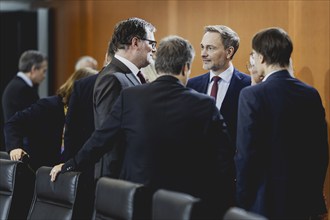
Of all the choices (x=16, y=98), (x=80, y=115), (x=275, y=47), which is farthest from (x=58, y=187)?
A: (x=16, y=98)

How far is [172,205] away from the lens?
266cm

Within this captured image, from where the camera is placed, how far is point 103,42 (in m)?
7.32

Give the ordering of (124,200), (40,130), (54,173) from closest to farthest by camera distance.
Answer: (124,200) < (54,173) < (40,130)

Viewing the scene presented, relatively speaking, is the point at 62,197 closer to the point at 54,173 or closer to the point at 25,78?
the point at 54,173

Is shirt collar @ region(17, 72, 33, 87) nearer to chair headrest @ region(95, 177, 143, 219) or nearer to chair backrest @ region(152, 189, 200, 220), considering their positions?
chair headrest @ region(95, 177, 143, 219)

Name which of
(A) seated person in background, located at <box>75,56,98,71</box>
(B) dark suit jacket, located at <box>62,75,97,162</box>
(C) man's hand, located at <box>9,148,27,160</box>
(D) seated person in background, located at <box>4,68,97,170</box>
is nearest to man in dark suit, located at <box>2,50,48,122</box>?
(A) seated person in background, located at <box>75,56,98,71</box>

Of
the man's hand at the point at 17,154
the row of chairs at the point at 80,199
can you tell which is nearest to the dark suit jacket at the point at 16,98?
the man's hand at the point at 17,154

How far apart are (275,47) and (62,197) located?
1.26 metres

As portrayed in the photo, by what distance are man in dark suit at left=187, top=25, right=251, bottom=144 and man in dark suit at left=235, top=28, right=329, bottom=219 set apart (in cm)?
73

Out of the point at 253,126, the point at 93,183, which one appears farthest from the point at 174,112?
the point at 93,183

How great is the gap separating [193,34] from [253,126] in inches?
105

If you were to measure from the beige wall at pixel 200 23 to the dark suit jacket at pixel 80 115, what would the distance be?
4.59 ft

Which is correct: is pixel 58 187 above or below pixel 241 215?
below

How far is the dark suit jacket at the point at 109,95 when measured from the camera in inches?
141
